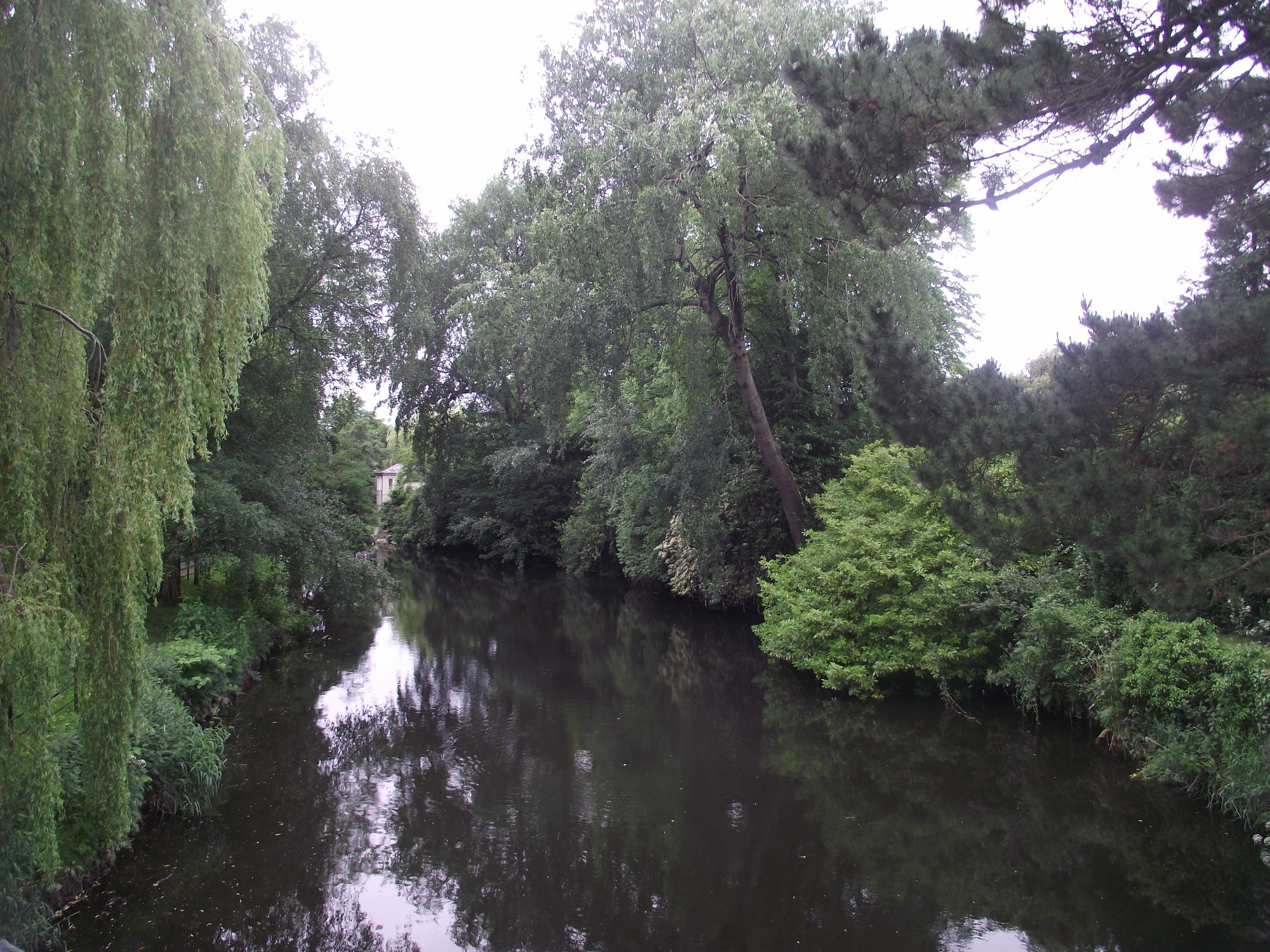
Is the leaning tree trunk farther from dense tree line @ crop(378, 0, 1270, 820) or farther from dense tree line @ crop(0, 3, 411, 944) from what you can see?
dense tree line @ crop(0, 3, 411, 944)

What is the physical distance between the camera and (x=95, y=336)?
5297mm

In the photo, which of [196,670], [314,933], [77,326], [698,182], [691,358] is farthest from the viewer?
[691,358]

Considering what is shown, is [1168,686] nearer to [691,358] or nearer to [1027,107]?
[1027,107]

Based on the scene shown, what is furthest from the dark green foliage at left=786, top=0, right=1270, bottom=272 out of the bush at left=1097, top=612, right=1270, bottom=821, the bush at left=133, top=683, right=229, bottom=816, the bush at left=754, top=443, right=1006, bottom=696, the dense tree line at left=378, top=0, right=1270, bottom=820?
the bush at left=133, top=683, right=229, bottom=816

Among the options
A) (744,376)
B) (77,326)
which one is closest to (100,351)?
(77,326)

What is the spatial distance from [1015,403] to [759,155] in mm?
7166

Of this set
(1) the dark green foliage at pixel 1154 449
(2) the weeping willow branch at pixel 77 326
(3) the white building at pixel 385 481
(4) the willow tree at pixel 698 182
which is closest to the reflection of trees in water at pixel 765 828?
(1) the dark green foliage at pixel 1154 449

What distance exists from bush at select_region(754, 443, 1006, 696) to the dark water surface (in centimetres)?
69

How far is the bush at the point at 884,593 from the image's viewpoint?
10969mm

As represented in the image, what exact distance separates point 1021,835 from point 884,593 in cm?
450

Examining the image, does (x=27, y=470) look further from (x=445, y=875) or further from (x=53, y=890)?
(x=445, y=875)

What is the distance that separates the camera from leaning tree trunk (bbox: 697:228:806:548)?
14242 mm

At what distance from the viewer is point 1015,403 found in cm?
594

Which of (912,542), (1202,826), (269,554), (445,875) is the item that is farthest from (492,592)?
(1202,826)
